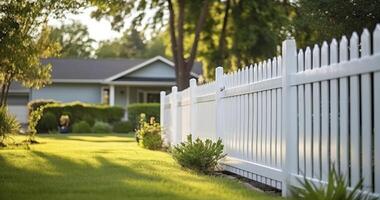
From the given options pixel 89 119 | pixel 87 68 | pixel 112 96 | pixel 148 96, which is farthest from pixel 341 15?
pixel 87 68

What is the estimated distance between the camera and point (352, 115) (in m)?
5.85

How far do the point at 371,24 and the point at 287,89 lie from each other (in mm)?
4083

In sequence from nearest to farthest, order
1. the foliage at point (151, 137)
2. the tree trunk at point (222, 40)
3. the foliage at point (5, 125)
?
the foliage at point (151, 137) → the foliage at point (5, 125) → the tree trunk at point (222, 40)

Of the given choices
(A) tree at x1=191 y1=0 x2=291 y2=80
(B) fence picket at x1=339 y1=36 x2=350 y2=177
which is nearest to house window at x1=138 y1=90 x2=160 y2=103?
(A) tree at x1=191 y1=0 x2=291 y2=80

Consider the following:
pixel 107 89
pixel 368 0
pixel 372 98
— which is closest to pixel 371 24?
pixel 368 0

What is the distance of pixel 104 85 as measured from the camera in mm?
42969

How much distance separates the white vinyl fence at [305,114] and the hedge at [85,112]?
24.1 meters

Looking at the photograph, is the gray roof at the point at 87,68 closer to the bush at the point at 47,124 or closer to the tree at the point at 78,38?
the bush at the point at 47,124

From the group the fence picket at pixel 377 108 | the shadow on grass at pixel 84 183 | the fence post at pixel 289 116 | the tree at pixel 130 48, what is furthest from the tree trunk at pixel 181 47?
the tree at pixel 130 48

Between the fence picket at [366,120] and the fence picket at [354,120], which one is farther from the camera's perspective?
the fence picket at [354,120]

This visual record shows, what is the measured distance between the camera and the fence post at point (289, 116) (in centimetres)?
726

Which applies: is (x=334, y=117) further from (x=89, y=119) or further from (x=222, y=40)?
(x=89, y=119)

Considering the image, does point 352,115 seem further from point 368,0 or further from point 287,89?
point 368,0

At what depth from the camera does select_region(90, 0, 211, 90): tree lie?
89.4ft
